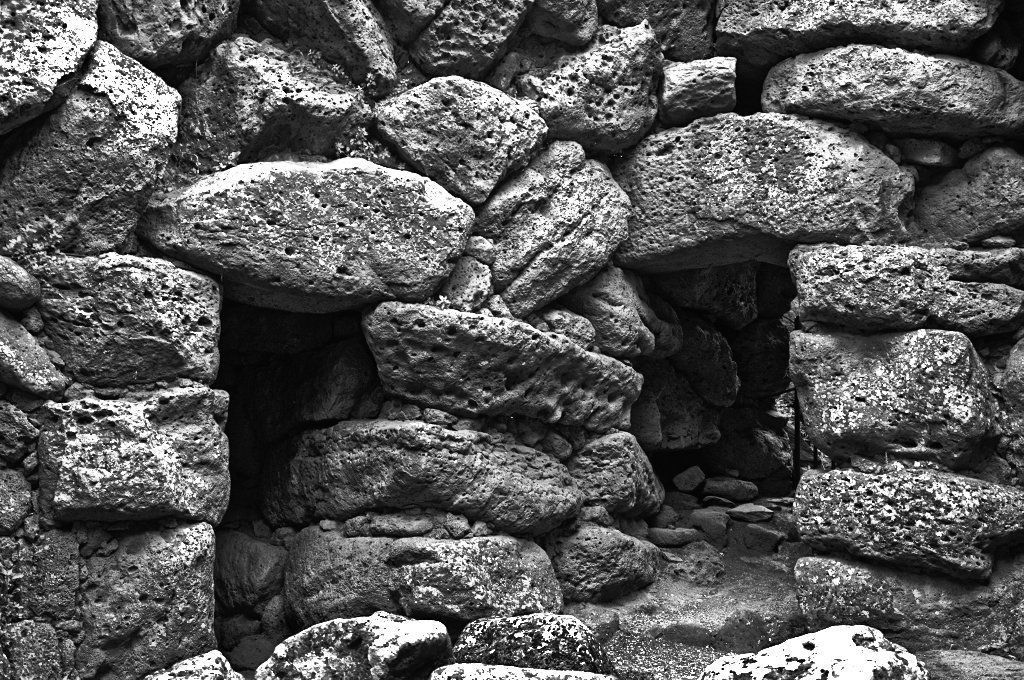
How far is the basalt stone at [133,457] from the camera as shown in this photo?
630 centimetres

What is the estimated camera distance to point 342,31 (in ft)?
23.6

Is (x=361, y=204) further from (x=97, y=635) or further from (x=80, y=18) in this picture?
(x=97, y=635)

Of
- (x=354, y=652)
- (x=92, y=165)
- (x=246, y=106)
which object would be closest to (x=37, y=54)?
(x=92, y=165)

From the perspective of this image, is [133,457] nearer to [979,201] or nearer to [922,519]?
[922,519]

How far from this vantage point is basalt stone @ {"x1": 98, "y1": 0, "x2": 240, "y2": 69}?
6547mm

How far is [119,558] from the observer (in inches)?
255

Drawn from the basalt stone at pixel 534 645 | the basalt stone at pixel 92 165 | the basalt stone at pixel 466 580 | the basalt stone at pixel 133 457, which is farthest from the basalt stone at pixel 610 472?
the basalt stone at pixel 92 165

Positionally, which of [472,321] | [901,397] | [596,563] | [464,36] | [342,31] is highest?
Answer: [464,36]

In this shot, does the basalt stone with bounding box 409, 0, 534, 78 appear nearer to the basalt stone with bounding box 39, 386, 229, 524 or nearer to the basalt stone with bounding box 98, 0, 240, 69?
the basalt stone with bounding box 98, 0, 240, 69

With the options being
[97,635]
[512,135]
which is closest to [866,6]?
[512,135]

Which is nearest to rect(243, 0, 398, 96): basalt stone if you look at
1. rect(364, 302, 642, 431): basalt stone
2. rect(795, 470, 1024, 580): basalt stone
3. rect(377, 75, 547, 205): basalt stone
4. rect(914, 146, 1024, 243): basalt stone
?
rect(377, 75, 547, 205): basalt stone

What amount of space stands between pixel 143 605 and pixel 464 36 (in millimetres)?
3487

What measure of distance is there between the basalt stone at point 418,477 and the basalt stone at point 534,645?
3.53 ft

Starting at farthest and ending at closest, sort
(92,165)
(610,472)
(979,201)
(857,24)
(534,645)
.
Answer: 1. (610,472)
2. (979,201)
3. (857,24)
4. (92,165)
5. (534,645)
